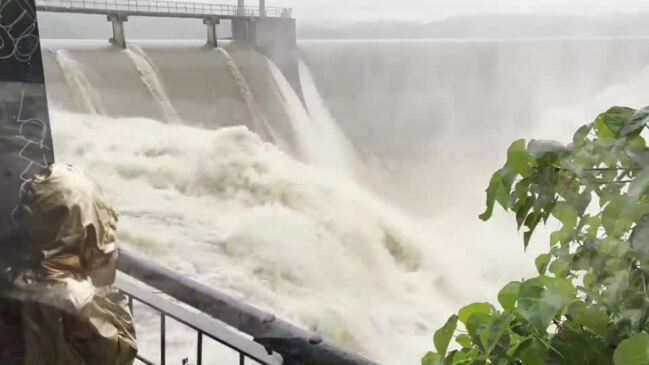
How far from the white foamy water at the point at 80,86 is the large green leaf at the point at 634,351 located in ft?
8.04

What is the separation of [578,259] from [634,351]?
121mm

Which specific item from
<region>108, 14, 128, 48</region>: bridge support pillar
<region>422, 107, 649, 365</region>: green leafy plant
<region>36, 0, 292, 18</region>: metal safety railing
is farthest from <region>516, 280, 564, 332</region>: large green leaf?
<region>108, 14, 128, 48</region>: bridge support pillar

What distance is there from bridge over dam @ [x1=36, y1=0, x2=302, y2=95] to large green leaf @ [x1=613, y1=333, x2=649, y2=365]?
55.5 inches

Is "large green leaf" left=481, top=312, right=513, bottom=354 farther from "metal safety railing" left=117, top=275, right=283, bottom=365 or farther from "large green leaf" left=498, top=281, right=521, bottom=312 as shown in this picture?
"metal safety railing" left=117, top=275, right=283, bottom=365

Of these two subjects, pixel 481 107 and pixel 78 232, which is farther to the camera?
pixel 481 107

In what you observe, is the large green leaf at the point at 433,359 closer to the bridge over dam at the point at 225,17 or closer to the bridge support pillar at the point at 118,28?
the bridge over dam at the point at 225,17

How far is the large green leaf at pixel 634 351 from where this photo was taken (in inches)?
11.9

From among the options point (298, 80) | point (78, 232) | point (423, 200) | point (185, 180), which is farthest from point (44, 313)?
point (298, 80)

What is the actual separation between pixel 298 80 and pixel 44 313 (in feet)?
8.53

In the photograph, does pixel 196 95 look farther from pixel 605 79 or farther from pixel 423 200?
pixel 605 79

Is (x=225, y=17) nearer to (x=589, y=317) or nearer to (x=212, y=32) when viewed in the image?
(x=212, y=32)

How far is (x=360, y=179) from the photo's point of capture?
3.11 m

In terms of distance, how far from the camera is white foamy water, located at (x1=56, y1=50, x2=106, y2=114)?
2584 mm

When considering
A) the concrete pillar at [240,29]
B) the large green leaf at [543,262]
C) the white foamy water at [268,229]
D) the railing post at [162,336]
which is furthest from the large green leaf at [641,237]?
the concrete pillar at [240,29]
